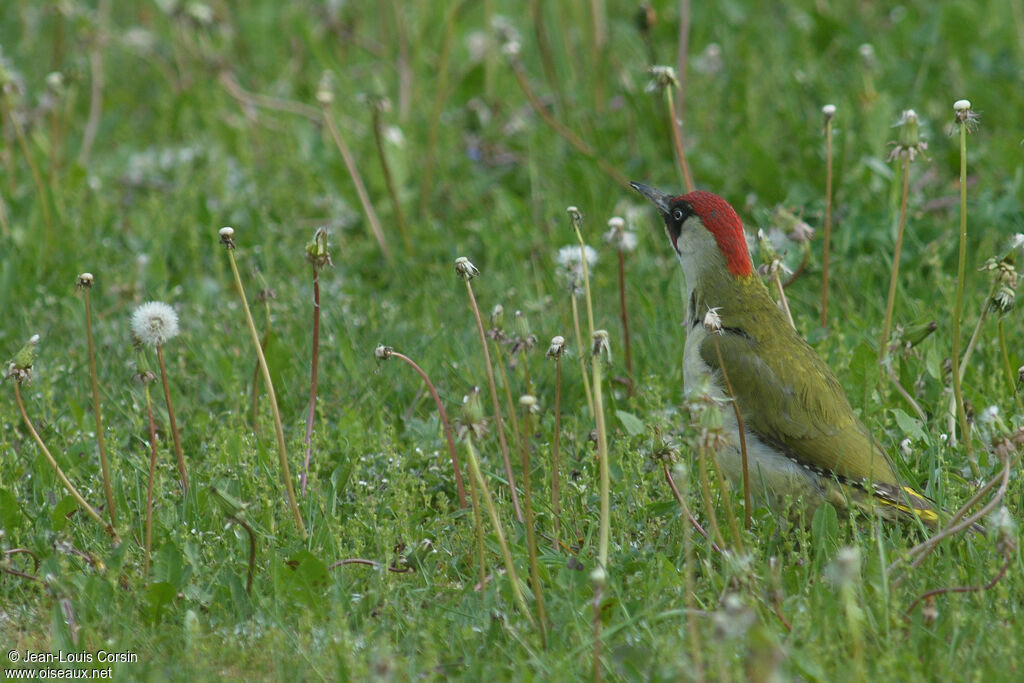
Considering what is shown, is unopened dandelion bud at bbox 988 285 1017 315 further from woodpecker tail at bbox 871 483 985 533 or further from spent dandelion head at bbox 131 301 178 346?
spent dandelion head at bbox 131 301 178 346

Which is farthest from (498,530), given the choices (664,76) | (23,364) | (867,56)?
(867,56)

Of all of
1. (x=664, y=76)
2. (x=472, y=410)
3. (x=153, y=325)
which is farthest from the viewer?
(x=664, y=76)

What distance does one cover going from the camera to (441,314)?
517cm

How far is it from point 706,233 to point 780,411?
0.77m

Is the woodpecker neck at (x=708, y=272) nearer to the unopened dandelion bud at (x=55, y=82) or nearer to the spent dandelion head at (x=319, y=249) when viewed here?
the spent dandelion head at (x=319, y=249)

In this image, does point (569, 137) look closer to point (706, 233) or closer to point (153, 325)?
point (706, 233)

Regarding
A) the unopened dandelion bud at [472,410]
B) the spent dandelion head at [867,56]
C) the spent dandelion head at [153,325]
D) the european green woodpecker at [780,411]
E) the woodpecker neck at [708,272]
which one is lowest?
the european green woodpecker at [780,411]

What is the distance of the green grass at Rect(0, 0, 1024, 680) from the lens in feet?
10.0

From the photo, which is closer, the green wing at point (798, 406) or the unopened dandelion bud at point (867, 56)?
the green wing at point (798, 406)

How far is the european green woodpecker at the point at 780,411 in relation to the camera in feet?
12.1

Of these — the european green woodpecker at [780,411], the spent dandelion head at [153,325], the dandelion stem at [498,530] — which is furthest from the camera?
the european green woodpecker at [780,411]

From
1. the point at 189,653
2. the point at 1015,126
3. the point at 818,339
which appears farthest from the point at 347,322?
the point at 1015,126

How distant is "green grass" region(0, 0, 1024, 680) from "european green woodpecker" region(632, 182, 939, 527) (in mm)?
137

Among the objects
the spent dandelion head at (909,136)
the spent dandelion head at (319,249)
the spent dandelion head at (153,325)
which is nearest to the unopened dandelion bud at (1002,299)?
the spent dandelion head at (909,136)
